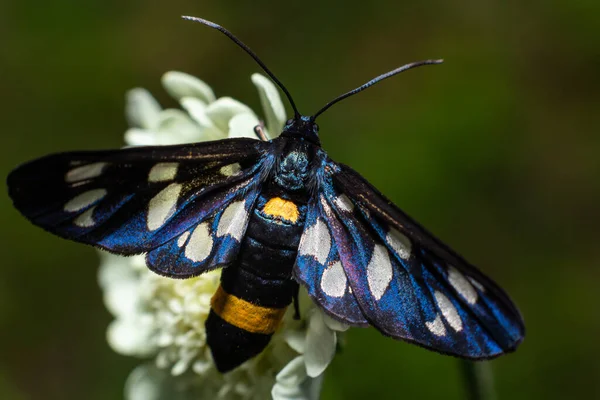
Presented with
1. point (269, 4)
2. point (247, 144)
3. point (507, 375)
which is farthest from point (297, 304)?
point (269, 4)

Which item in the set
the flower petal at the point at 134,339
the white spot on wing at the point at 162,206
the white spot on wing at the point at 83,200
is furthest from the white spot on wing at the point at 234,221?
the flower petal at the point at 134,339

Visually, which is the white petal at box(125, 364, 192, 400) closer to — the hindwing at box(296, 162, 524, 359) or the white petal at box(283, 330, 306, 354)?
the white petal at box(283, 330, 306, 354)

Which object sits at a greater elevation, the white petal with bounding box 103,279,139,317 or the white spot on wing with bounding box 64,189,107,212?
the white spot on wing with bounding box 64,189,107,212

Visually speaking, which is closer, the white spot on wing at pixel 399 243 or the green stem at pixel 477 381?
the white spot on wing at pixel 399 243

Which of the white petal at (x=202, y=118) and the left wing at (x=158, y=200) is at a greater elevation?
the white petal at (x=202, y=118)

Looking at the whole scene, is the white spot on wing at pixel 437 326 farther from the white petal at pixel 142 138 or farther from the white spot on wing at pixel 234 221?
the white petal at pixel 142 138


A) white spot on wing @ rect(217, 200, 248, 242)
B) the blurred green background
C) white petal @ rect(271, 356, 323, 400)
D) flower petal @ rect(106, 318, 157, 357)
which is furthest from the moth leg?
the blurred green background

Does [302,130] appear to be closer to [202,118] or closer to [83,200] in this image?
[202,118]
